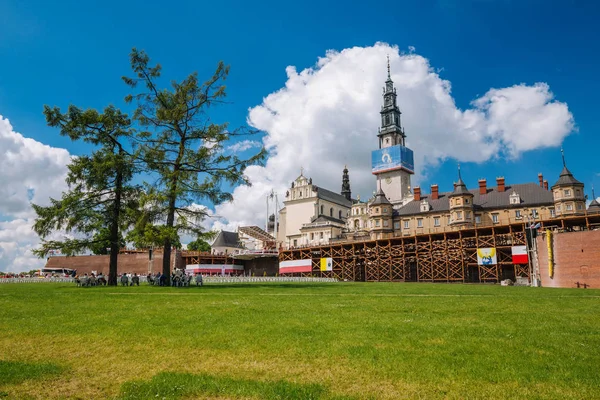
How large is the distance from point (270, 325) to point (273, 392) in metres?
4.66

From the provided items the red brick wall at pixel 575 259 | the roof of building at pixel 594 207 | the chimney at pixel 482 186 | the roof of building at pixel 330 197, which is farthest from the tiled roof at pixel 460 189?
the roof of building at pixel 330 197

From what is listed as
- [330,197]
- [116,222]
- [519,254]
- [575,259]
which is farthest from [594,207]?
[116,222]

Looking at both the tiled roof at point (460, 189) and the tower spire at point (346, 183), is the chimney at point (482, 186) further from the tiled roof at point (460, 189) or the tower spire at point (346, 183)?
the tower spire at point (346, 183)

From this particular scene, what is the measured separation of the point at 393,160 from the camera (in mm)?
99938

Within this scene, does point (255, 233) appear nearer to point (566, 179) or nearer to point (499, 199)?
point (499, 199)

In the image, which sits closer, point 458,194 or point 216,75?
point 216,75

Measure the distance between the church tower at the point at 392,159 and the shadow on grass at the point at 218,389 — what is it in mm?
90952

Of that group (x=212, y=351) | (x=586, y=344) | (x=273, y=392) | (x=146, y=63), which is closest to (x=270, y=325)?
(x=212, y=351)

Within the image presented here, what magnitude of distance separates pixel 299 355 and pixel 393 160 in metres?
95.4

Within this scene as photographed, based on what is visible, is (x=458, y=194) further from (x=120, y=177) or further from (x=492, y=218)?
(x=120, y=177)

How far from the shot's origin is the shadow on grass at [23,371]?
657 cm

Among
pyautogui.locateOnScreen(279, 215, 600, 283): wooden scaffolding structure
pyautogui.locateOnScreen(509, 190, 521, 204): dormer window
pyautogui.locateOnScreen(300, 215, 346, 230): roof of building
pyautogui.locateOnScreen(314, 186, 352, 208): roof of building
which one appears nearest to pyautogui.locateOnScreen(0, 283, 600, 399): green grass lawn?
pyautogui.locateOnScreen(279, 215, 600, 283): wooden scaffolding structure

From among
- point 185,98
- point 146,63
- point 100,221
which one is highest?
point 146,63

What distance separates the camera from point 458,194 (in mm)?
64562
